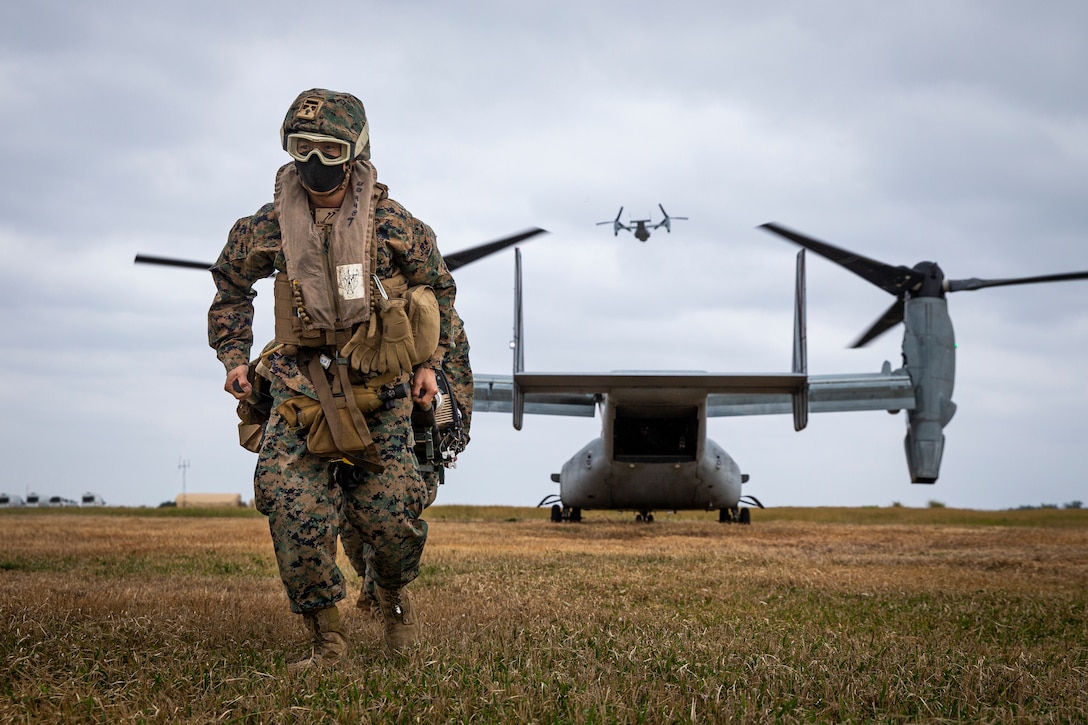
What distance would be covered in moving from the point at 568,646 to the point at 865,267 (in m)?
21.6

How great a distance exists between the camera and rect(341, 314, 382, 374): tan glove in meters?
4.50

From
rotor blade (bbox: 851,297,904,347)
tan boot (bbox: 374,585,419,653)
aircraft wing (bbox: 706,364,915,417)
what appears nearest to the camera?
tan boot (bbox: 374,585,419,653)

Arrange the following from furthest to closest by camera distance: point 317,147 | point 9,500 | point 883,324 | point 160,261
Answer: point 9,500, point 883,324, point 160,261, point 317,147

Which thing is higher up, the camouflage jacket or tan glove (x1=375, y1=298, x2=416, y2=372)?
the camouflage jacket

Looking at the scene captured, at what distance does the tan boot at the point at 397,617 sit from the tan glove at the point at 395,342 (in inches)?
40.1

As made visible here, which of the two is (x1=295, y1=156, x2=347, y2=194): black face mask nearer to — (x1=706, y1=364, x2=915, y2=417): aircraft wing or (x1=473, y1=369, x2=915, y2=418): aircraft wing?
(x1=473, y1=369, x2=915, y2=418): aircraft wing

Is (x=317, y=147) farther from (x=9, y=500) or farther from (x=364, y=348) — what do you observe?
(x=9, y=500)

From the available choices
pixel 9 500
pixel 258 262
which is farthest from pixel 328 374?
pixel 9 500

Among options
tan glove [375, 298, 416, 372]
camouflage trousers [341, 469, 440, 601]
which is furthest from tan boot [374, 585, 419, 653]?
tan glove [375, 298, 416, 372]

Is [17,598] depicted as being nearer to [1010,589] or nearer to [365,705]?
[365,705]

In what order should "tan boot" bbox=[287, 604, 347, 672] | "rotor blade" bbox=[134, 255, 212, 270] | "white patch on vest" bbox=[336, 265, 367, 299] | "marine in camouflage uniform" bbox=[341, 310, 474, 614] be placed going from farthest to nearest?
"rotor blade" bbox=[134, 255, 212, 270] → "marine in camouflage uniform" bbox=[341, 310, 474, 614] → "white patch on vest" bbox=[336, 265, 367, 299] → "tan boot" bbox=[287, 604, 347, 672]

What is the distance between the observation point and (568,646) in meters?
4.44

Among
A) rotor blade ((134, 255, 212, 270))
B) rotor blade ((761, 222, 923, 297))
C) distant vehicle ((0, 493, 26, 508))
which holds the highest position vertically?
rotor blade ((761, 222, 923, 297))

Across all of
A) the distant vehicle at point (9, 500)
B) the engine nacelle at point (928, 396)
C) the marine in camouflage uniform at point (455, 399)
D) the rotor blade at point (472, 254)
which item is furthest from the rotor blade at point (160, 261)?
the distant vehicle at point (9, 500)
